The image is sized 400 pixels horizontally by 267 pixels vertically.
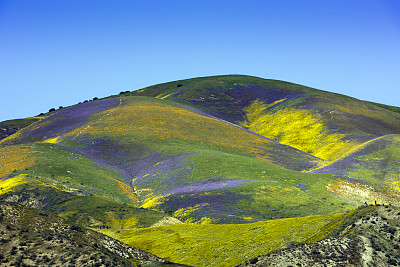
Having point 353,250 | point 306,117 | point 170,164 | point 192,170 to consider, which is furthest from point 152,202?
point 306,117

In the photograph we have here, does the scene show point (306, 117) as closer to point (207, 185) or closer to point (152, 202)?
point (207, 185)

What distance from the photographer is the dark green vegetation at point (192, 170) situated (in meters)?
62.6

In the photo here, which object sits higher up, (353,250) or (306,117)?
(306,117)

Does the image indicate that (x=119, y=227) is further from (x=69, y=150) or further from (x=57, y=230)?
(x=69, y=150)

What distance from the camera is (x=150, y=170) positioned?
9600 centimetres

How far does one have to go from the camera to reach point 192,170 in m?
89.9

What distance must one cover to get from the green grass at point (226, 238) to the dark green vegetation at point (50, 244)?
9.19m

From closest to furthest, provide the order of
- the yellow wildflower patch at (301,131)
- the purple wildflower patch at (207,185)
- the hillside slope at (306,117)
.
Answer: the purple wildflower patch at (207,185) → the yellow wildflower patch at (301,131) → the hillside slope at (306,117)

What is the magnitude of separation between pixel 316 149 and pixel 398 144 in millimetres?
27084

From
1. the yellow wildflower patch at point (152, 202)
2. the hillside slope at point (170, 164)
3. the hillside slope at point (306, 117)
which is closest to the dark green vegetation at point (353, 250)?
the hillside slope at point (170, 164)

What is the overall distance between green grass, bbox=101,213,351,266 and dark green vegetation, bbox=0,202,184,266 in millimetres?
9192

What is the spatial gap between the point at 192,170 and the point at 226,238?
43.3m

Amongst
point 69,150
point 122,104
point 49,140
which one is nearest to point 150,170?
point 69,150

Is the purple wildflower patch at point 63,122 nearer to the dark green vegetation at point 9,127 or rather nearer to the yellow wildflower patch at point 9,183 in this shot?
the dark green vegetation at point 9,127
